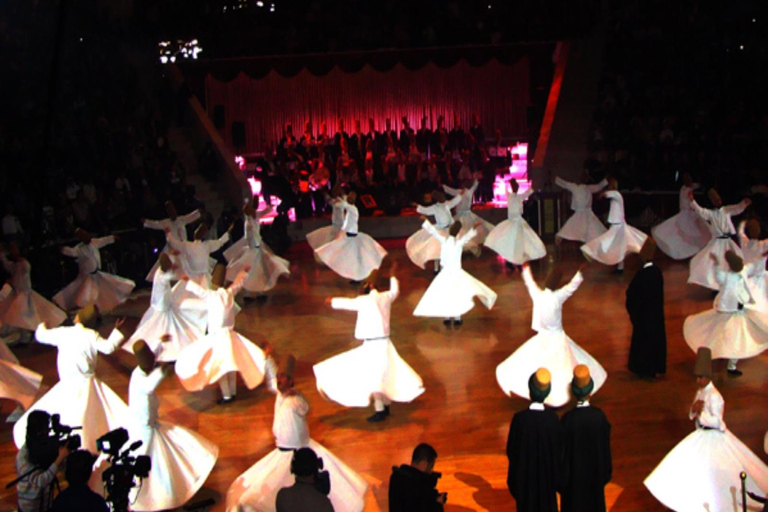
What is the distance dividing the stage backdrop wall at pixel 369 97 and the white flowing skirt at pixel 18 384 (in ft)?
51.3

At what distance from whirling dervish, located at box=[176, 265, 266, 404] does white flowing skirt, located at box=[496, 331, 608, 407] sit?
2624 millimetres

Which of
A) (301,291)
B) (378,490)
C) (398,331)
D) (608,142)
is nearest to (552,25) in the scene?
(608,142)

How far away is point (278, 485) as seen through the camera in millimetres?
6844

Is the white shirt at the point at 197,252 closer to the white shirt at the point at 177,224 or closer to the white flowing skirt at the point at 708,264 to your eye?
the white shirt at the point at 177,224

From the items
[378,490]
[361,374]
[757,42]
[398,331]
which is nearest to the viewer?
[378,490]

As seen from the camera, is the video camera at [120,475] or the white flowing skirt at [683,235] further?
the white flowing skirt at [683,235]

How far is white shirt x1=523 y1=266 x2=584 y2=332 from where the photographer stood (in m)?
8.74

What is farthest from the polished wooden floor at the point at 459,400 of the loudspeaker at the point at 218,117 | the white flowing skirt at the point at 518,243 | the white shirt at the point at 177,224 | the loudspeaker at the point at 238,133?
the loudspeaker at the point at 218,117

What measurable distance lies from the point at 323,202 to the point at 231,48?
4.71 meters

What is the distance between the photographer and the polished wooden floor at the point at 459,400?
811cm

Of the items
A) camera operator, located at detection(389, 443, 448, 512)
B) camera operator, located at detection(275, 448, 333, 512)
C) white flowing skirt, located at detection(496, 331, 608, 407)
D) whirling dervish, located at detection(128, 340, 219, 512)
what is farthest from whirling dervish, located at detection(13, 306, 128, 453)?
white flowing skirt, located at detection(496, 331, 608, 407)

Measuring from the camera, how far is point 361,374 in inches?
354

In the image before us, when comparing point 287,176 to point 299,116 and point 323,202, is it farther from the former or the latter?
point 299,116

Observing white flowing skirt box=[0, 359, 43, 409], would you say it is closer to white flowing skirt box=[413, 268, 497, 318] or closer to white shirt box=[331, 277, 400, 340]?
white shirt box=[331, 277, 400, 340]
